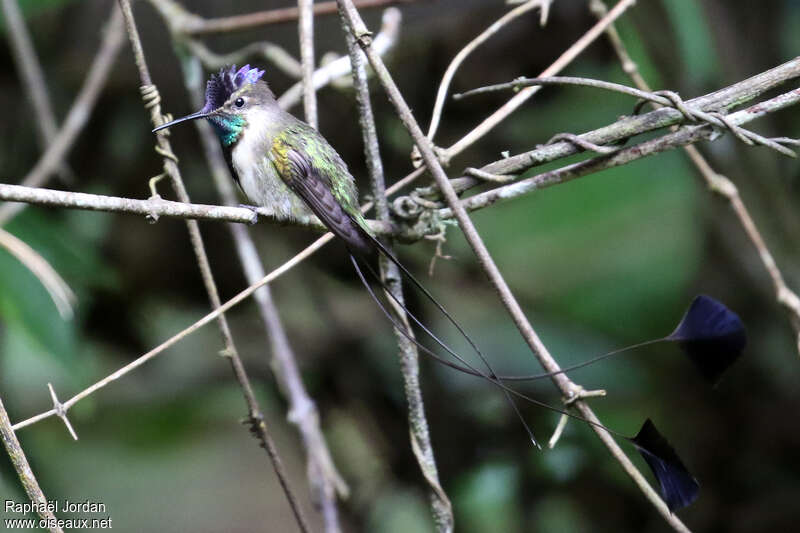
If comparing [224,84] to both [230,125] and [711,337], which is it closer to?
[230,125]

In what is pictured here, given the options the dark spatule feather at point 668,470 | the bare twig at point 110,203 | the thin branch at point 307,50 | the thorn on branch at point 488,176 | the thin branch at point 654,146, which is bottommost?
the dark spatule feather at point 668,470

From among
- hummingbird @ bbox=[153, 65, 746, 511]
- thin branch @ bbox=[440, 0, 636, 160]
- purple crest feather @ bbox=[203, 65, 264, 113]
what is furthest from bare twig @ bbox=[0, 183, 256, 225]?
purple crest feather @ bbox=[203, 65, 264, 113]

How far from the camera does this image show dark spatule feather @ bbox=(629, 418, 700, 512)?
125cm

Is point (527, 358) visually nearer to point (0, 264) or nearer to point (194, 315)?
point (194, 315)

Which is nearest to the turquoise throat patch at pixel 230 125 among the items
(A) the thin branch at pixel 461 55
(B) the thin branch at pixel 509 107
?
(A) the thin branch at pixel 461 55

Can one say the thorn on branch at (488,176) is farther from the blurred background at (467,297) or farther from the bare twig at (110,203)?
the blurred background at (467,297)

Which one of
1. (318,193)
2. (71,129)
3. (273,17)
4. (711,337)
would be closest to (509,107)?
(318,193)

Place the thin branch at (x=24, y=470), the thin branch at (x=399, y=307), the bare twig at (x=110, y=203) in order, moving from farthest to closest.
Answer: the thin branch at (x=399, y=307)
the thin branch at (x=24, y=470)
the bare twig at (x=110, y=203)

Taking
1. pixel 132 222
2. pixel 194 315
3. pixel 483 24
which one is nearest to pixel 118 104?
pixel 132 222

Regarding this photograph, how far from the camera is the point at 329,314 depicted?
11.7 feet

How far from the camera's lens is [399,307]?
1608mm

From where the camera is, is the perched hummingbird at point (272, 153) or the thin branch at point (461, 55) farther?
the perched hummingbird at point (272, 153)

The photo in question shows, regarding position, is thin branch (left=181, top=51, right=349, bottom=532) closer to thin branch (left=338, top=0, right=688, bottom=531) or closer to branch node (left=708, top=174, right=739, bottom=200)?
thin branch (left=338, top=0, right=688, bottom=531)

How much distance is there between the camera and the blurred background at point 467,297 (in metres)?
3.22
